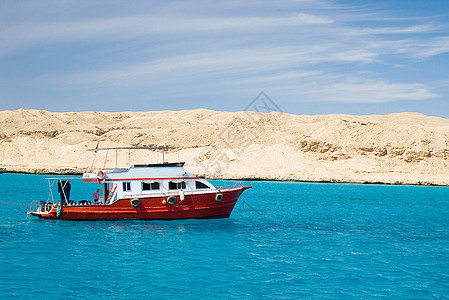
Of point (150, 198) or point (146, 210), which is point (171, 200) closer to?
point (150, 198)

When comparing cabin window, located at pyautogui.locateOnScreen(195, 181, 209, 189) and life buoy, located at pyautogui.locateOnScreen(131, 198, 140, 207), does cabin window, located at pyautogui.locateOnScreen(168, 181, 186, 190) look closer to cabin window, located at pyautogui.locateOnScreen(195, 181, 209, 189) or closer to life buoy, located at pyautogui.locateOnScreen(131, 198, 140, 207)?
cabin window, located at pyautogui.locateOnScreen(195, 181, 209, 189)

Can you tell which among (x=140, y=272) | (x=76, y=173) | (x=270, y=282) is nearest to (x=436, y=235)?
(x=270, y=282)

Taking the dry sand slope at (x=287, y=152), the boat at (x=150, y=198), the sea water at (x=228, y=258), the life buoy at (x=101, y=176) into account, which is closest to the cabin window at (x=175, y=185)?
the boat at (x=150, y=198)

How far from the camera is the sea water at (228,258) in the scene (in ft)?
51.4

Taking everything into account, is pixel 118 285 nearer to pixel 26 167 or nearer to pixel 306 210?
pixel 306 210

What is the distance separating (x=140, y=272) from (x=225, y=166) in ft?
212

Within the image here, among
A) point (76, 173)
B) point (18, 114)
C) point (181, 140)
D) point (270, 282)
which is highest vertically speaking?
point (18, 114)

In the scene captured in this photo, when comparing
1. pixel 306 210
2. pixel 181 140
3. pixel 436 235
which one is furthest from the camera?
pixel 181 140

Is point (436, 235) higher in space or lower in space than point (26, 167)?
lower

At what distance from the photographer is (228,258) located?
19.8 meters

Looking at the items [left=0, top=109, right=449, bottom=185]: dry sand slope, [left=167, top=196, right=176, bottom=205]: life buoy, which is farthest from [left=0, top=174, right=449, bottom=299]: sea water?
[left=0, top=109, right=449, bottom=185]: dry sand slope

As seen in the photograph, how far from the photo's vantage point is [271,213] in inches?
1316

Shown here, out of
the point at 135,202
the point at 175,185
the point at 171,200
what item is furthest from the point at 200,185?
the point at 135,202

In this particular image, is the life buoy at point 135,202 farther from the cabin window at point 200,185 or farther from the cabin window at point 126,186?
the cabin window at point 200,185
